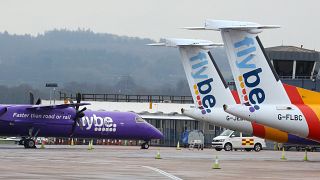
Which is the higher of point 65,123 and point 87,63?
point 87,63

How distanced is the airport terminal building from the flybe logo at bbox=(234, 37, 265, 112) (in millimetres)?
37766

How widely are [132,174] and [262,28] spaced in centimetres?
991

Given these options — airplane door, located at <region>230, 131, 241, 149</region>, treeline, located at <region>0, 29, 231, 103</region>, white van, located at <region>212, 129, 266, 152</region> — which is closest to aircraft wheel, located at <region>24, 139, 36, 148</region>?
white van, located at <region>212, 129, 266, 152</region>

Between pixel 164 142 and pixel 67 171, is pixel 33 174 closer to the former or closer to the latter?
pixel 67 171

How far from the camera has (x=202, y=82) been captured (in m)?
55.1

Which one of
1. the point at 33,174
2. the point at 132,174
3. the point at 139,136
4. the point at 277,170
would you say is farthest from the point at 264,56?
the point at 139,136

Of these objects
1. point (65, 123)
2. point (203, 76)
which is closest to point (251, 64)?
point (203, 76)

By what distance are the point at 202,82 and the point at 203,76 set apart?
369mm

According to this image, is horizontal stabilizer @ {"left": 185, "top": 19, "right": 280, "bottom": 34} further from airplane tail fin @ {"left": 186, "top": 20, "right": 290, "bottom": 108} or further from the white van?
the white van

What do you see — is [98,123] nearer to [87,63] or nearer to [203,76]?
[203,76]

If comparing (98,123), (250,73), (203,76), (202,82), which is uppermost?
(203,76)

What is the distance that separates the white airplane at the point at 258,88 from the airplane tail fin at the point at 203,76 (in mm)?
11879

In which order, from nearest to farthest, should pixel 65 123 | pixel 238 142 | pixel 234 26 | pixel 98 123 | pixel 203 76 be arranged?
pixel 234 26, pixel 203 76, pixel 65 123, pixel 98 123, pixel 238 142

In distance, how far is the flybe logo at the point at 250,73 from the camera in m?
42.5
